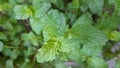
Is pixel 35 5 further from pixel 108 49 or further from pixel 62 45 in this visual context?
pixel 108 49

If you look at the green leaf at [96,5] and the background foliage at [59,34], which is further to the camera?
the green leaf at [96,5]

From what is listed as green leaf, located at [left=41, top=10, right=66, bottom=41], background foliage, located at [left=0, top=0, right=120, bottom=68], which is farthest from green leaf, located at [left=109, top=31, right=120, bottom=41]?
green leaf, located at [left=41, top=10, right=66, bottom=41]

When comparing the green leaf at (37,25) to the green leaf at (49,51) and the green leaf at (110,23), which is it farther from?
the green leaf at (110,23)

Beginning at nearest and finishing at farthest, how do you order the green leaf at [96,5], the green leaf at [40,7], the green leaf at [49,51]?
1. the green leaf at [49,51]
2. the green leaf at [40,7]
3. the green leaf at [96,5]

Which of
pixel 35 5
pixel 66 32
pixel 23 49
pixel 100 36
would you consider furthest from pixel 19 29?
pixel 100 36

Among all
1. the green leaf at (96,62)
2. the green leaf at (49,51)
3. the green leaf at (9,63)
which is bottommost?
the green leaf at (9,63)

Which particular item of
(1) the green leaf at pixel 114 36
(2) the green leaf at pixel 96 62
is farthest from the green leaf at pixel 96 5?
(2) the green leaf at pixel 96 62

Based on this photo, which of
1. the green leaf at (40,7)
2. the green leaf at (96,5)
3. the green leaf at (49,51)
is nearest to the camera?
the green leaf at (49,51)

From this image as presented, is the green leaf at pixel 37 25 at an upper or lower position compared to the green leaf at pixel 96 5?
lower
